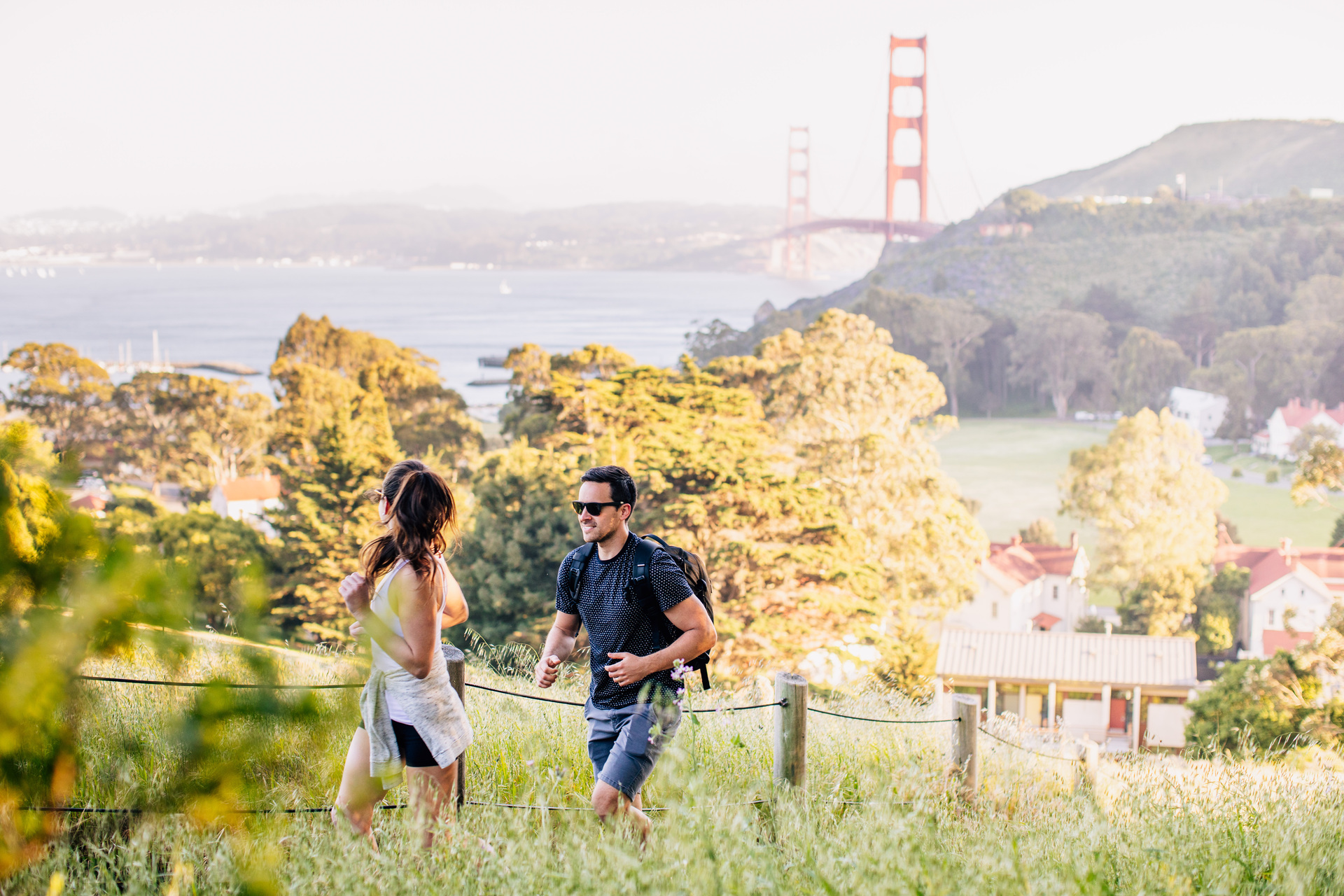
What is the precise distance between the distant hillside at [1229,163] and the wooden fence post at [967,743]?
108776 millimetres

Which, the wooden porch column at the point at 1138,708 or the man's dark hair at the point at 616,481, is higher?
the man's dark hair at the point at 616,481

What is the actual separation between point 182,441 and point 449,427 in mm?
9274

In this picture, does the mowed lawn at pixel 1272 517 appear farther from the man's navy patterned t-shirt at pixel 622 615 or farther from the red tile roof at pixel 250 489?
the man's navy patterned t-shirt at pixel 622 615

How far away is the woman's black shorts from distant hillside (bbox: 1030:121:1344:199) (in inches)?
4341

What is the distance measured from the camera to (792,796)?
2270mm

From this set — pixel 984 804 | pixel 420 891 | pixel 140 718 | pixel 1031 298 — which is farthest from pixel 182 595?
pixel 1031 298

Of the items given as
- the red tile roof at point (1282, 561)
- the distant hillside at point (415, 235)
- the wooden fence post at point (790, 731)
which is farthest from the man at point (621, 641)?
the distant hillside at point (415, 235)

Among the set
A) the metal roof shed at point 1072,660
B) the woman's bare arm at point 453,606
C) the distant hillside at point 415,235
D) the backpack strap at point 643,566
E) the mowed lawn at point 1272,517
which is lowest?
the mowed lawn at point 1272,517

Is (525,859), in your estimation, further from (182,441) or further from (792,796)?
(182,441)

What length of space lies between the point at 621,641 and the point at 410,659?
0.45m

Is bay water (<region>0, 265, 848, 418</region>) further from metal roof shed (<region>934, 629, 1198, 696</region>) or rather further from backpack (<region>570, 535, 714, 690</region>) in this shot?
backpack (<region>570, 535, 714, 690</region>)

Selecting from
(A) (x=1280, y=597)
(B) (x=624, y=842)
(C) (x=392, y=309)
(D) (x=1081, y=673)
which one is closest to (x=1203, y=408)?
(A) (x=1280, y=597)

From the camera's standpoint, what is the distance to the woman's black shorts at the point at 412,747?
6.24 feet

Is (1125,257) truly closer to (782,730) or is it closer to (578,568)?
(782,730)
